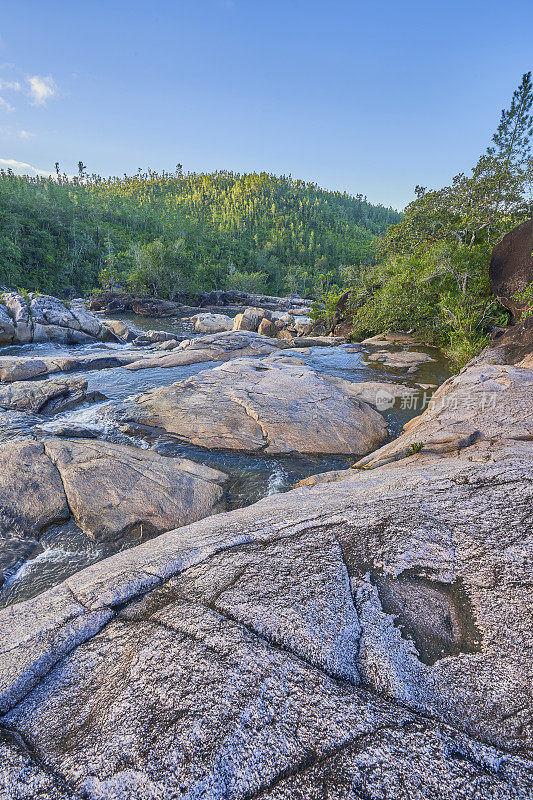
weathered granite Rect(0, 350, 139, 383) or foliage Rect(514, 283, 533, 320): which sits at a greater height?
foliage Rect(514, 283, 533, 320)

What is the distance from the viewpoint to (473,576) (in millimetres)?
3029

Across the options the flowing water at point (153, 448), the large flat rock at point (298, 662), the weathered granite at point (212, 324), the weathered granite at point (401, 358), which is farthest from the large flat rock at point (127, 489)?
A: the weathered granite at point (212, 324)

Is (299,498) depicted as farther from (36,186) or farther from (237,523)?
(36,186)

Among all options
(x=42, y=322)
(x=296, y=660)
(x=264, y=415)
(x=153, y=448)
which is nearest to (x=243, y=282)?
(x=42, y=322)

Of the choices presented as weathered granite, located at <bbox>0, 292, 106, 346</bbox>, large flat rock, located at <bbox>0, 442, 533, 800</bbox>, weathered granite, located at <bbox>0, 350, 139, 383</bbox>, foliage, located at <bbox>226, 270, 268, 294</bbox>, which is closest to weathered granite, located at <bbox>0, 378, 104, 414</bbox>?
weathered granite, located at <bbox>0, 350, 139, 383</bbox>

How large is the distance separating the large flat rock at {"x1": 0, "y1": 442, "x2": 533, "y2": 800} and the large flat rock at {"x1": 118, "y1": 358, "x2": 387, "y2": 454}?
227 inches

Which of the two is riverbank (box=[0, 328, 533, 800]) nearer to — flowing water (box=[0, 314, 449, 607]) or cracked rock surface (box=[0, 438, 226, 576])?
flowing water (box=[0, 314, 449, 607])

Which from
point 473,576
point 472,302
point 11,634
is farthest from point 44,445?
point 472,302

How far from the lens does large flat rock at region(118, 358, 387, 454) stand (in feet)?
32.5

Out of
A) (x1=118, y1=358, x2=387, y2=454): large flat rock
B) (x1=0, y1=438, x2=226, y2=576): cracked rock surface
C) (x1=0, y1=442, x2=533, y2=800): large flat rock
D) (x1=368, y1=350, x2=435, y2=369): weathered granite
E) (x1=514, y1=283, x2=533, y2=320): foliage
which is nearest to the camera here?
(x1=0, y1=442, x2=533, y2=800): large flat rock

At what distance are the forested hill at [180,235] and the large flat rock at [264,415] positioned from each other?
72.0 feet

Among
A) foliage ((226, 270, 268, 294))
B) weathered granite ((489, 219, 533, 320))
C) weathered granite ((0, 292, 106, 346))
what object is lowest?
weathered granite ((0, 292, 106, 346))

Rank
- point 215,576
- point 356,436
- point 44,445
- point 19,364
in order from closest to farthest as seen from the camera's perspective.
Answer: point 215,576 → point 44,445 → point 356,436 → point 19,364

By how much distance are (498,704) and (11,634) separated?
12.8 feet
